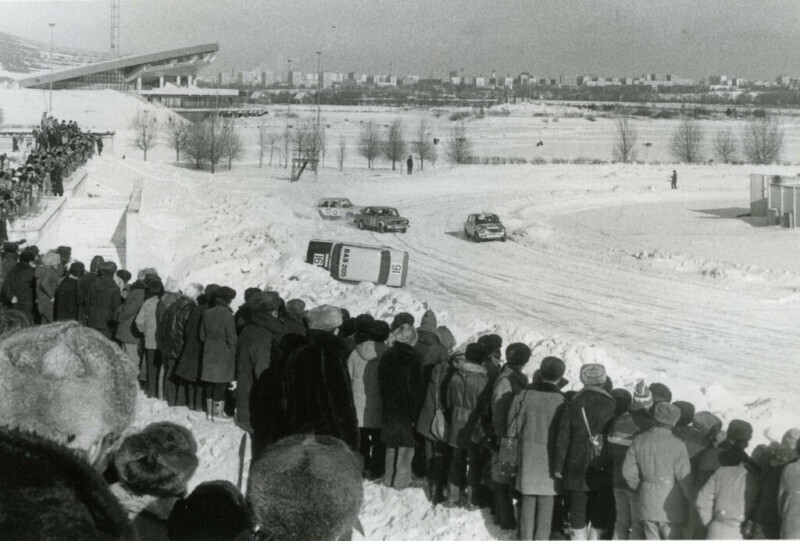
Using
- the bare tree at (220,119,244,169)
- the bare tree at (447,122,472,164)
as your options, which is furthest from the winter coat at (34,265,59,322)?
the bare tree at (447,122,472,164)

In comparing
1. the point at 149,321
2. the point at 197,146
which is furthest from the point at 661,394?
the point at 197,146

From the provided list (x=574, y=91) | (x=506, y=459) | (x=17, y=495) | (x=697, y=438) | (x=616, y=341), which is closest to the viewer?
(x=17, y=495)

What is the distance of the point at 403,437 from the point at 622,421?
78.3 inches

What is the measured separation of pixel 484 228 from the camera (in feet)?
105

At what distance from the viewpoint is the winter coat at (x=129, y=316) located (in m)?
9.69

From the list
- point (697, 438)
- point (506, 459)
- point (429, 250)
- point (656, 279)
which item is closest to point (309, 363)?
point (506, 459)

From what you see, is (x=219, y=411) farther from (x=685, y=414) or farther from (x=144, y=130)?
(x=144, y=130)

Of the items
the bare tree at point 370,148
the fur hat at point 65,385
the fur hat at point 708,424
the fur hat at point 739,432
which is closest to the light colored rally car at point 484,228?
the fur hat at point 708,424

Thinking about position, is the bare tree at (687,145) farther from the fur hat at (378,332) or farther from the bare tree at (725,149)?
the fur hat at (378,332)

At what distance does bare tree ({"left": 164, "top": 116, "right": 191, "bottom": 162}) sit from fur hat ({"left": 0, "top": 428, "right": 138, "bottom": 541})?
206ft

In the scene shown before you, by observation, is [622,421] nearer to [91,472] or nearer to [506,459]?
[506,459]

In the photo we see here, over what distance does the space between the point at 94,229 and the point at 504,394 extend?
61.7ft

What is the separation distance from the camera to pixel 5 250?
39.2 feet

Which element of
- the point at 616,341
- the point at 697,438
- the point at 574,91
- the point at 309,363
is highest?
the point at 574,91
